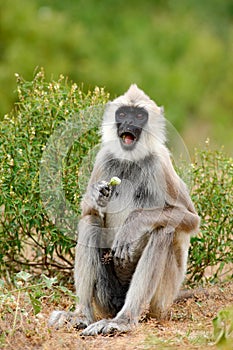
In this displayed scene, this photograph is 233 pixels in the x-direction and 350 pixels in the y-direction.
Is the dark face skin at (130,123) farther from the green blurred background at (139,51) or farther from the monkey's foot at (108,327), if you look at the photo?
the green blurred background at (139,51)

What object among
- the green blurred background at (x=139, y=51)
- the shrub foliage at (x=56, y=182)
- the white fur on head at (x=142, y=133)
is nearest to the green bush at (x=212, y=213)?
the shrub foliage at (x=56, y=182)

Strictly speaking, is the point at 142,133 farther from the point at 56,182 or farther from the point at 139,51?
the point at 139,51

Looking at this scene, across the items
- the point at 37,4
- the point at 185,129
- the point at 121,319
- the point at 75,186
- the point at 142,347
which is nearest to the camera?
the point at 142,347

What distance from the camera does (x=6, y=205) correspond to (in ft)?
26.2

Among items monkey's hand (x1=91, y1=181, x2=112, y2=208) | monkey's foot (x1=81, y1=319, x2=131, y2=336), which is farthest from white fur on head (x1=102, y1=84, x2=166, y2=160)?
monkey's foot (x1=81, y1=319, x2=131, y2=336)

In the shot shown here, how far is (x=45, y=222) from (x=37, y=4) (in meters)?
17.1

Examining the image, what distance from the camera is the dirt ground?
616 centimetres

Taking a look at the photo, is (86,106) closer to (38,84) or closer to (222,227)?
(38,84)

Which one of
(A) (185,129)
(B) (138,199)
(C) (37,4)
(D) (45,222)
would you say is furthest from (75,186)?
(C) (37,4)

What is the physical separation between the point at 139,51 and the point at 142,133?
16.0 meters

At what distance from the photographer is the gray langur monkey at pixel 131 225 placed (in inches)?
273

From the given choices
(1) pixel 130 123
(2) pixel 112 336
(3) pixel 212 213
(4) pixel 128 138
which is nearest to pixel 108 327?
(2) pixel 112 336

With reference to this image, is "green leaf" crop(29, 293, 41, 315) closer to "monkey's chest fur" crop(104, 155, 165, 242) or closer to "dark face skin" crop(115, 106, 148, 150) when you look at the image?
"monkey's chest fur" crop(104, 155, 165, 242)

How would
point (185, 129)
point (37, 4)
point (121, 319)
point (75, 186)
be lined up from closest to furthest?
point (121, 319)
point (75, 186)
point (185, 129)
point (37, 4)
